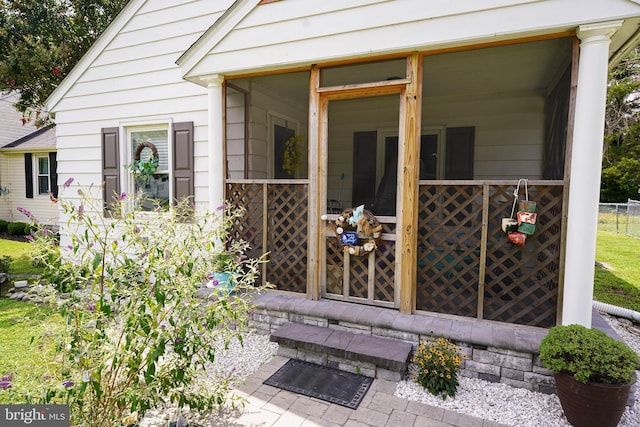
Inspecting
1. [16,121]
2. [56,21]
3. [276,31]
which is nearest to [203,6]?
[276,31]

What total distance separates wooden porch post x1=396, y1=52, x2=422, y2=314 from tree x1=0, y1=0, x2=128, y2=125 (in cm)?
683

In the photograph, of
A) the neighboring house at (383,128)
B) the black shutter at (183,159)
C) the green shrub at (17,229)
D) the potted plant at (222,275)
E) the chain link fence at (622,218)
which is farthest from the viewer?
the chain link fence at (622,218)

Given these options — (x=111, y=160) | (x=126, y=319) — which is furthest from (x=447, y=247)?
(x=111, y=160)

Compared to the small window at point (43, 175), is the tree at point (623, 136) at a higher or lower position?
higher

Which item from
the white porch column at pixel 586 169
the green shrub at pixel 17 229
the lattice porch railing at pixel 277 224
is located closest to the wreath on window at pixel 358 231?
the lattice porch railing at pixel 277 224

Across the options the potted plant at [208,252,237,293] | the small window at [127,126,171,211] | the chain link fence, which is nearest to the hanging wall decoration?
the potted plant at [208,252,237,293]

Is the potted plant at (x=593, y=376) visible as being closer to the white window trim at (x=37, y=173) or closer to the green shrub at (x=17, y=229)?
the green shrub at (x=17, y=229)

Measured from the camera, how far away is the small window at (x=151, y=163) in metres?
5.16

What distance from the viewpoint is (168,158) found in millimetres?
5180

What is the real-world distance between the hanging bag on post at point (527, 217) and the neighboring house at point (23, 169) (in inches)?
481

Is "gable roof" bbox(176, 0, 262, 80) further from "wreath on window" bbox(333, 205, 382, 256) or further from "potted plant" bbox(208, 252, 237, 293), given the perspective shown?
"wreath on window" bbox(333, 205, 382, 256)

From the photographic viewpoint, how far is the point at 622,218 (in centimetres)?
1195

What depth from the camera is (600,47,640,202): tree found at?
15008 mm

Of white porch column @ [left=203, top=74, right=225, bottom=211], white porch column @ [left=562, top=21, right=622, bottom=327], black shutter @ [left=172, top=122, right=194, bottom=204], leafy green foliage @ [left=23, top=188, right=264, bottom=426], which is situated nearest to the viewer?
leafy green foliage @ [left=23, top=188, right=264, bottom=426]
